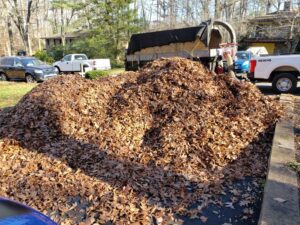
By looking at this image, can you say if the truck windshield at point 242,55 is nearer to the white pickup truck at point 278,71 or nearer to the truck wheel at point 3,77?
the white pickup truck at point 278,71

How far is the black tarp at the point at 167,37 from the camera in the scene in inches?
508

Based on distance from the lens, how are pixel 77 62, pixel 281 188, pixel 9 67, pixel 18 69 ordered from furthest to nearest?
pixel 77 62
pixel 9 67
pixel 18 69
pixel 281 188

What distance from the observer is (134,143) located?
5.23 meters

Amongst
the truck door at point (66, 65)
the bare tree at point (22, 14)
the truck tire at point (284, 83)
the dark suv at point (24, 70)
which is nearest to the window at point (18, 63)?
the dark suv at point (24, 70)

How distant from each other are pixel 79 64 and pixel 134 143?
18.4 meters

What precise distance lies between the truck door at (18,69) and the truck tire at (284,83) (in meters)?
14.6

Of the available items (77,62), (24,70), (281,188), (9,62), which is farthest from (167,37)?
(281,188)

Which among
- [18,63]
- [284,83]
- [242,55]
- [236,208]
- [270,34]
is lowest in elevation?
[236,208]

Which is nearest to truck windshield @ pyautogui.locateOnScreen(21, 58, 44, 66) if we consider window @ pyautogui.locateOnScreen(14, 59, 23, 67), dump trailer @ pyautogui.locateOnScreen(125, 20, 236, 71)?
window @ pyautogui.locateOnScreen(14, 59, 23, 67)

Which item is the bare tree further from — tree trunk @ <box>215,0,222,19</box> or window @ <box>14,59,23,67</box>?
tree trunk @ <box>215,0,222,19</box>

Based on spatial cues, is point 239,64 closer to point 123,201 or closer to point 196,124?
point 196,124

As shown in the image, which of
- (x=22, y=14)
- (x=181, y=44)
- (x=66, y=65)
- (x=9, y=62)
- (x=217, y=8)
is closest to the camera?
(x=181, y=44)

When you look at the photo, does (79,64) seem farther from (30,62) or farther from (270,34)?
(270,34)

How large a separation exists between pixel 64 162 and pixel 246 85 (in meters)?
4.45
